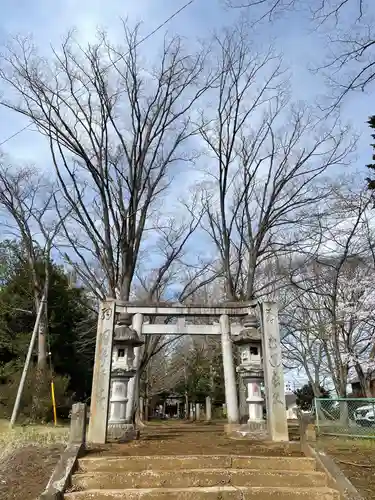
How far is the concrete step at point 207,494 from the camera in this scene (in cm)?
601

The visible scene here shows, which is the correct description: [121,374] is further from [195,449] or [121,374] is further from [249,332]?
[249,332]

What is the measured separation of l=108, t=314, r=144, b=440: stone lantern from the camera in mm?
9797

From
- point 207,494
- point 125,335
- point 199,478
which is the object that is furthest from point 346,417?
point 207,494

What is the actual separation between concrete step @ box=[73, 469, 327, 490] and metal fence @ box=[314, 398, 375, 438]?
530 centimetres

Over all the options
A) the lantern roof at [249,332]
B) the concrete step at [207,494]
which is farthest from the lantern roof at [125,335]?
the concrete step at [207,494]

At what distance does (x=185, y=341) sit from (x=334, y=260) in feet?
68.9

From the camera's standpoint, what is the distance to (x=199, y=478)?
6.46 metres

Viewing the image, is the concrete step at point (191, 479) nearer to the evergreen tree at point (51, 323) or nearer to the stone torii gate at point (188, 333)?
the stone torii gate at point (188, 333)

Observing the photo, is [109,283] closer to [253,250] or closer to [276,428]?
[253,250]

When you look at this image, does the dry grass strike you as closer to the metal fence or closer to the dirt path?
A: the dirt path

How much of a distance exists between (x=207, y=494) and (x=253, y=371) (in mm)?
4749

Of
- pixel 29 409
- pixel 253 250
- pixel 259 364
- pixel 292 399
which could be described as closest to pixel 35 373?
pixel 29 409

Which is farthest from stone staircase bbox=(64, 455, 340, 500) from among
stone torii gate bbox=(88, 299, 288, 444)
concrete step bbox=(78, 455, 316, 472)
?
stone torii gate bbox=(88, 299, 288, 444)

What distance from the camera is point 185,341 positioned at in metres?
38.1
